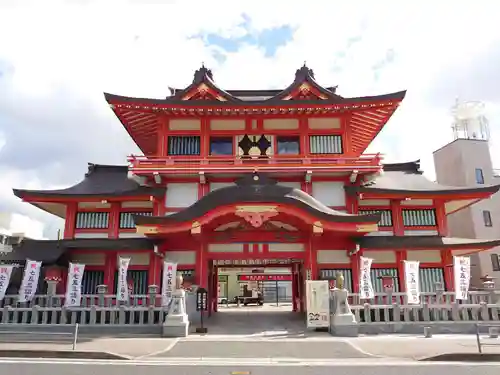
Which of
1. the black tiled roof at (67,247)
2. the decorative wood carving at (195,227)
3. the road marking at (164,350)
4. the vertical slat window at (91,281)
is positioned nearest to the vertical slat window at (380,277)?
the decorative wood carving at (195,227)

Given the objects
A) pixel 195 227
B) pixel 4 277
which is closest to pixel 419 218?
pixel 195 227

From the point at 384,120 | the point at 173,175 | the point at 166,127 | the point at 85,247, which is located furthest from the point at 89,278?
the point at 384,120

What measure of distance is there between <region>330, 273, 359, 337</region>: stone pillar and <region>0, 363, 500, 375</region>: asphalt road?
17.0ft

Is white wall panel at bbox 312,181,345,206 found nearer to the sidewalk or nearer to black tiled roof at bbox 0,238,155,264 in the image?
the sidewalk

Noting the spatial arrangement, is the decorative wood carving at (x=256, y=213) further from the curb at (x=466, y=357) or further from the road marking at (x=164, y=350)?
the curb at (x=466, y=357)

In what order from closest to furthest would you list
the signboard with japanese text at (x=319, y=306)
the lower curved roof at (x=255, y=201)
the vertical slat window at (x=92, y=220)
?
1. the signboard with japanese text at (x=319, y=306)
2. the lower curved roof at (x=255, y=201)
3. the vertical slat window at (x=92, y=220)

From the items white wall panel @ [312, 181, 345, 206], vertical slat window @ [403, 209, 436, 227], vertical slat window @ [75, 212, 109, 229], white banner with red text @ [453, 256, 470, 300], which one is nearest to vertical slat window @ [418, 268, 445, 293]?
vertical slat window @ [403, 209, 436, 227]

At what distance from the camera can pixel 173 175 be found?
20.9 meters

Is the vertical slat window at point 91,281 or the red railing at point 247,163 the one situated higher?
the red railing at point 247,163

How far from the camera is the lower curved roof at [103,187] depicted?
21.0 metres

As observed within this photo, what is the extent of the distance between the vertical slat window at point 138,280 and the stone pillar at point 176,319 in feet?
16.8

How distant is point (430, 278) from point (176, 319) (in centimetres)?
1342

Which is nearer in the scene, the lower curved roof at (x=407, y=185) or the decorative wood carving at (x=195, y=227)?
the decorative wood carving at (x=195, y=227)

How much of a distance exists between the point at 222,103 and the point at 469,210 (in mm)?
26965
